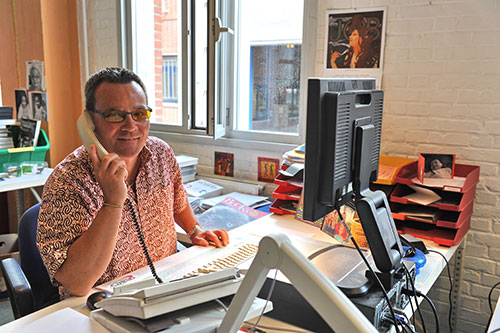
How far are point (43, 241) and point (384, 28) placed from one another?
1.80 metres

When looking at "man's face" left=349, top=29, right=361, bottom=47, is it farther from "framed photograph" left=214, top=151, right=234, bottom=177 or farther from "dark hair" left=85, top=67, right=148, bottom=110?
"dark hair" left=85, top=67, right=148, bottom=110

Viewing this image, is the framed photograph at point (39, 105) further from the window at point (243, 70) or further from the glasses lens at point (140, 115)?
the glasses lens at point (140, 115)

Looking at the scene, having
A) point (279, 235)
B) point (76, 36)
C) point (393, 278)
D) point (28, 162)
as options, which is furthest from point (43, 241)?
point (76, 36)

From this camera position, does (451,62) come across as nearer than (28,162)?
Yes

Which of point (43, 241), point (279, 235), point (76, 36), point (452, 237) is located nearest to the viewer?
point (279, 235)

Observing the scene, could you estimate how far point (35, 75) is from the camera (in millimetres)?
3381

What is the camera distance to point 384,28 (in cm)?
220

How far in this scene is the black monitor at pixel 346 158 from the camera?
104cm

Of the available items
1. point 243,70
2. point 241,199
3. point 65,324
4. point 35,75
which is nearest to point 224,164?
point 241,199

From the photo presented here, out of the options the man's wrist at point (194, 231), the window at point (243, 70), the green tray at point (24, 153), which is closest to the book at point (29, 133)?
the green tray at point (24, 153)

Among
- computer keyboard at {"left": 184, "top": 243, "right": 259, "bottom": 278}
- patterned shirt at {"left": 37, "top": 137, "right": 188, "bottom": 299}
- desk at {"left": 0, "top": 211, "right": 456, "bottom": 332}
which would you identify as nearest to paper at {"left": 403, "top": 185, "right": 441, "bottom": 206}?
desk at {"left": 0, "top": 211, "right": 456, "bottom": 332}

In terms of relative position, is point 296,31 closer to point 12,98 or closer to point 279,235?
point 279,235

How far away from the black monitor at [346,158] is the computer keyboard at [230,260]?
1.19ft

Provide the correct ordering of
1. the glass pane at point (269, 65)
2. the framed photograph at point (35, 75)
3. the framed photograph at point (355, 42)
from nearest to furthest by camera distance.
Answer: the framed photograph at point (355, 42)
the glass pane at point (269, 65)
the framed photograph at point (35, 75)
